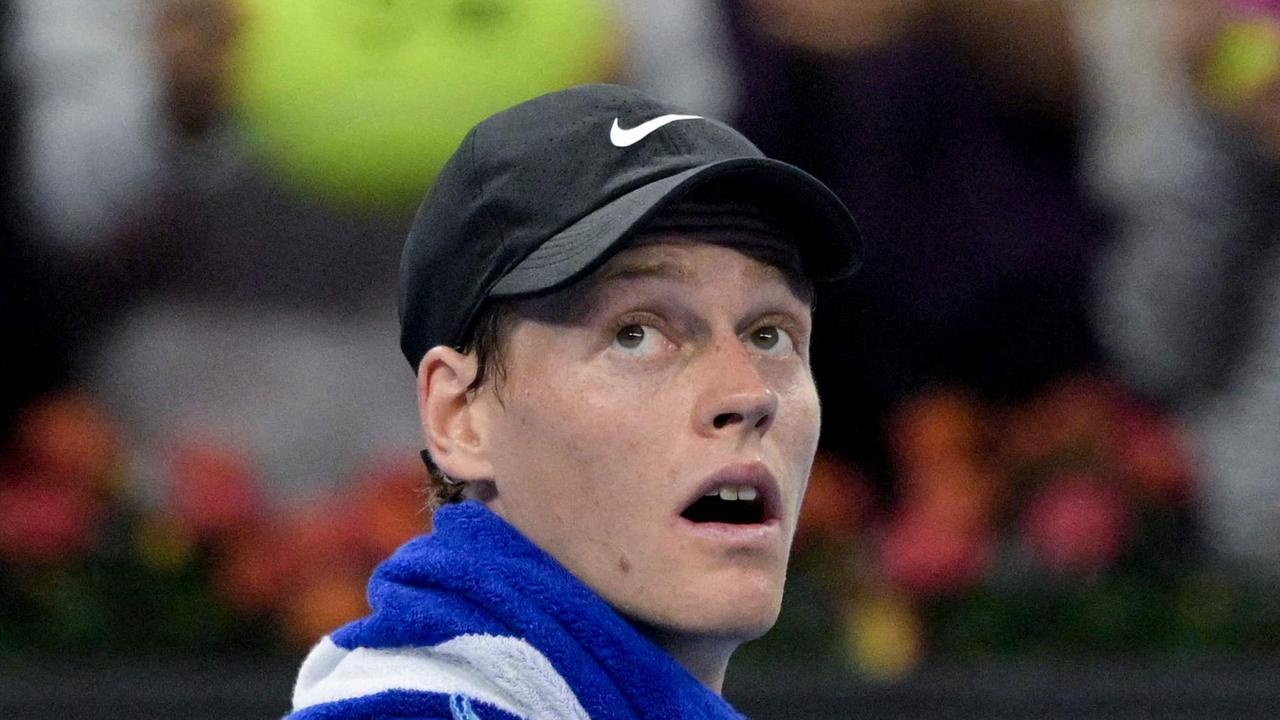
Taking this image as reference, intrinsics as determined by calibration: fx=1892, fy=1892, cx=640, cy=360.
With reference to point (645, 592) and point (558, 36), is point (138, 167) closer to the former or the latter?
point (558, 36)

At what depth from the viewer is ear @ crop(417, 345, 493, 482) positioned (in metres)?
1.37

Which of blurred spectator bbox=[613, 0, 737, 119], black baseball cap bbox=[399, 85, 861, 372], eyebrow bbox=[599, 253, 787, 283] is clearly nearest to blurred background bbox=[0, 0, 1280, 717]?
blurred spectator bbox=[613, 0, 737, 119]

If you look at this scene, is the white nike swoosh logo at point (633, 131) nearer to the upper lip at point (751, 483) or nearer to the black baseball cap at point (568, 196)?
the black baseball cap at point (568, 196)

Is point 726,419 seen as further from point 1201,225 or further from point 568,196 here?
point 1201,225

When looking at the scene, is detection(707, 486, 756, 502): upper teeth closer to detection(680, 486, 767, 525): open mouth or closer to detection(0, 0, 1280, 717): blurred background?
detection(680, 486, 767, 525): open mouth

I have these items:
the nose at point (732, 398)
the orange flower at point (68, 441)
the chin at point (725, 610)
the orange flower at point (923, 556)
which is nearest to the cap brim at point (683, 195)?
the nose at point (732, 398)

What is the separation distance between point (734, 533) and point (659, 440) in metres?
0.08

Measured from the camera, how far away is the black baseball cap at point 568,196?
1.28m

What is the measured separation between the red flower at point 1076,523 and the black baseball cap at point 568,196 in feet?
6.94

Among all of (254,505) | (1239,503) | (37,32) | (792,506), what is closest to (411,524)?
(254,505)

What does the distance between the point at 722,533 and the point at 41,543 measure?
7.56 ft

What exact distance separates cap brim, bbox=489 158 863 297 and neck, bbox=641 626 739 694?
0.26 metres

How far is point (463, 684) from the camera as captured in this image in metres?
1.21

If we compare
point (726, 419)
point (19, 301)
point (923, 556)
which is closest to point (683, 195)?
point (726, 419)
